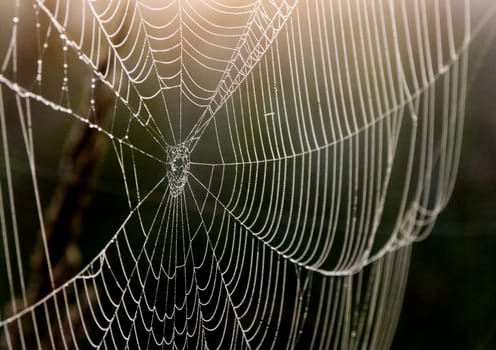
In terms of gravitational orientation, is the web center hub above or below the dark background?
above

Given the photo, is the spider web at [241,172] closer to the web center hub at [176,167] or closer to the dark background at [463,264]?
the web center hub at [176,167]

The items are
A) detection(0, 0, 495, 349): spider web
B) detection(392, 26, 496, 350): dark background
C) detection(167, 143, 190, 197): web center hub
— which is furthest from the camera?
detection(392, 26, 496, 350): dark background

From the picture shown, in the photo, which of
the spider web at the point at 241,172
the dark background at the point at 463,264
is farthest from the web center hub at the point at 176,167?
the dark background at the point at 463,264

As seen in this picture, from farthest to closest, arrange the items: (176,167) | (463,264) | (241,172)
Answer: (463,264), (241,172), (176,167)

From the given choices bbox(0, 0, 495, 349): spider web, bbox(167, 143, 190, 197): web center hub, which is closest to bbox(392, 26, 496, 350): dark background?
bbox(0, 0, 495, 349): spider web

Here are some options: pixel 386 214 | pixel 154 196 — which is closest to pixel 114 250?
pixel 154 196

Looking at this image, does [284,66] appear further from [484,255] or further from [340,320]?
[484,255]

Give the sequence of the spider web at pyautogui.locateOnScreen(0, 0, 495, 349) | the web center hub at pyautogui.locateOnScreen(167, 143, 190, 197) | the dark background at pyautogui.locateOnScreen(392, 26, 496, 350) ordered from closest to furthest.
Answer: the web center hub at pyautogui.locateOnScreen(167, 143, 190, 197) < the spider web at pyautogui.locateOnScreen(0, 0, 495, 349) < the dark background at pyautogui.locateOnScreen(392, 26, 496, 350)

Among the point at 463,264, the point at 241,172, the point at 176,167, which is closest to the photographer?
the point at 176,167

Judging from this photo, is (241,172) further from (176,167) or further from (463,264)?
(463,264)

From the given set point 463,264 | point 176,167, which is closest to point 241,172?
point 176,167

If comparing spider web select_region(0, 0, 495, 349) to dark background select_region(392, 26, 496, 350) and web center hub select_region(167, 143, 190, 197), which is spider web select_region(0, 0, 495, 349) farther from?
dark background select_region(392, 26, 496, 350)
